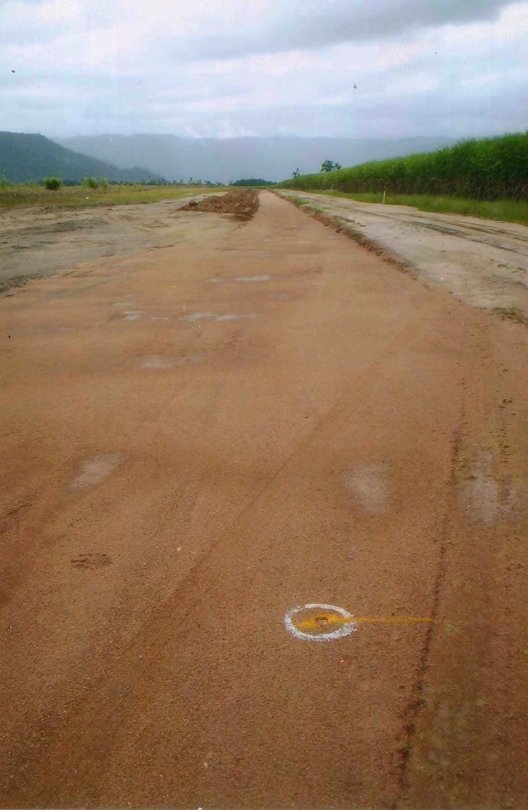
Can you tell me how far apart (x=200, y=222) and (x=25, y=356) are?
16.6 metres

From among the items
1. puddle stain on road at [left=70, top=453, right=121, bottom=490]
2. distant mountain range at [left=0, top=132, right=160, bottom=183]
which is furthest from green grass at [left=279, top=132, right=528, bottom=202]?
distant mountain range at [left=0, top=132, right=160, bottom=183]

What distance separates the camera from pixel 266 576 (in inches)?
121

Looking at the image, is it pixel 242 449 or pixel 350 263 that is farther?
pixel 350 263

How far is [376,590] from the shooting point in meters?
2.96

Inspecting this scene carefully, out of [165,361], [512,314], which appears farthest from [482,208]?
[165,361]

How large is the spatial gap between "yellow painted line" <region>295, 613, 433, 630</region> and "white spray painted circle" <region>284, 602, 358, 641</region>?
0.7 inches

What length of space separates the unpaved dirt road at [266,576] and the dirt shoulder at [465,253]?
2.40m

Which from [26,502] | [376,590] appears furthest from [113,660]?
[26,502]

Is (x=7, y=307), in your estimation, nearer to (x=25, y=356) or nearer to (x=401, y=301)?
(x=25, y=356)

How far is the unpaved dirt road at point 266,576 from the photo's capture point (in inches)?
85.7

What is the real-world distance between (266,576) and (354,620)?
0.50 meters

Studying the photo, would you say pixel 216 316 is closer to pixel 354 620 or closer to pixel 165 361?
pixel 165 361

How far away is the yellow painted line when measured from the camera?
108 inches

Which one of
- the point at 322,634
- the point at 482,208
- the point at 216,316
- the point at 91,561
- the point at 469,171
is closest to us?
the point at 322,634
